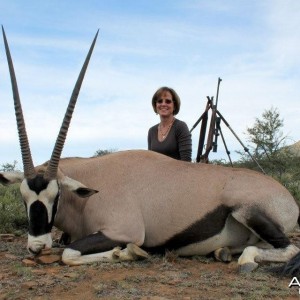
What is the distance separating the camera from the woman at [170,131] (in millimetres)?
6945

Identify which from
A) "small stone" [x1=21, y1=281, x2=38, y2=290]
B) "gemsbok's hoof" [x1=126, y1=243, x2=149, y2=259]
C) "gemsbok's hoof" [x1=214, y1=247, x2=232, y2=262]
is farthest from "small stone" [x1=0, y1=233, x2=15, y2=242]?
"gemsbok's hoof" [x1=214, y1=247, x2=232, y2=262]

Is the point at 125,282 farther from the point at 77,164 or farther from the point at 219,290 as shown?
the point at 77,164

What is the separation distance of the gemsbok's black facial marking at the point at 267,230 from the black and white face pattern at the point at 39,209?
1.77m

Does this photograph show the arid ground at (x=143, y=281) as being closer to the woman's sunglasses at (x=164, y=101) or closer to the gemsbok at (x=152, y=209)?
the gemsbok at (x=152, y=209)

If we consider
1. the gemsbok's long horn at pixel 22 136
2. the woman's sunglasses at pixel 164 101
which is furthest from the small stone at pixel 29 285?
the woman's sunglasses at pixel 164 101

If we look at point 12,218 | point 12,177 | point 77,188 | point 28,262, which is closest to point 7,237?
point 12,218

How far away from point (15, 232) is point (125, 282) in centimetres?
311

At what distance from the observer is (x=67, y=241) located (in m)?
5.39

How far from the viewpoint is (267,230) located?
4586 mm

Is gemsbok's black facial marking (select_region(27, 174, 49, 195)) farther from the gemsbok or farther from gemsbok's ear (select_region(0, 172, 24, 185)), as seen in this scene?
gemsbok's ear (select_region(0, 172, 24, 185))

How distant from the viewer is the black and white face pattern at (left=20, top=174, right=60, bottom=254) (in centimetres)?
432

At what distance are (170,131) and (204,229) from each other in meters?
2.50

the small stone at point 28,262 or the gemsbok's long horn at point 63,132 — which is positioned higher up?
the gemsbok's long horn at point 63,132

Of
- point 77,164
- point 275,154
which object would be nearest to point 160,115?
point 77,164
